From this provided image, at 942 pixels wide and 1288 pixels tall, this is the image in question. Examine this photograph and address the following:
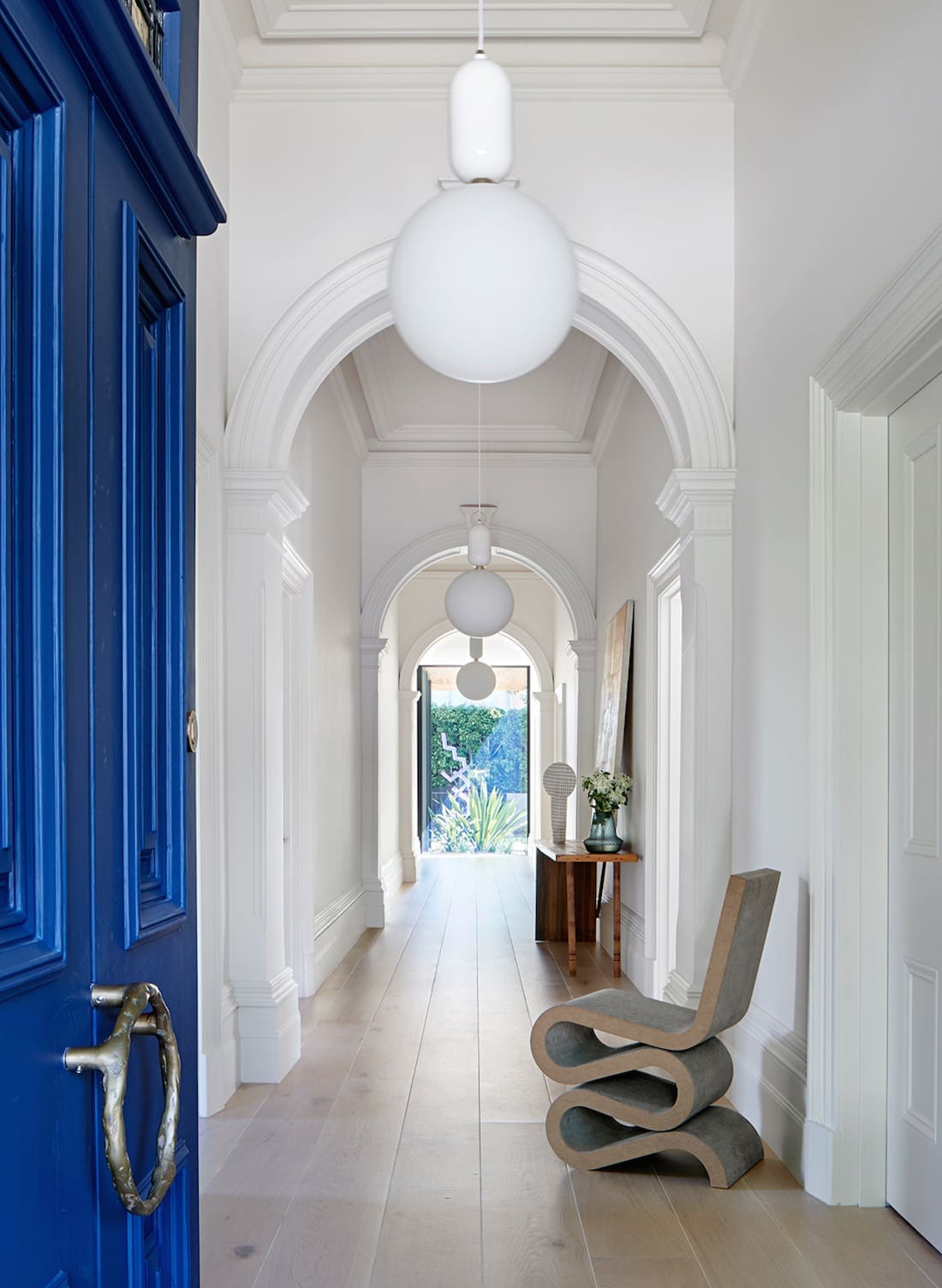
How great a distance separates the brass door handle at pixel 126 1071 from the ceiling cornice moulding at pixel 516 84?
4.35 metres

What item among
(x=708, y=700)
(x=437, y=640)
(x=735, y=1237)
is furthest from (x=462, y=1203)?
(x=437, y=640)

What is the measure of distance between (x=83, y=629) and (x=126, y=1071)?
37cm

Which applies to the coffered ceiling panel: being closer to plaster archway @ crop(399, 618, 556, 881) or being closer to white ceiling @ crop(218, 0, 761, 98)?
white ceiling @ crop(218, 0, 761, 98)

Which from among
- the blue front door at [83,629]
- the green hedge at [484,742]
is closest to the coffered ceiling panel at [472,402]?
the blue front door at [83,629]

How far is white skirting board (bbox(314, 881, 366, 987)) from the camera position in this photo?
689cm

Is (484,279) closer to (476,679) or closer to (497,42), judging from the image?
(497,42)

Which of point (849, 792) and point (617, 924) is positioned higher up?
point (849, 792)

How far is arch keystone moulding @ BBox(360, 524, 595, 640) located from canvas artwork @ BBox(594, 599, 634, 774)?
2.46 feet

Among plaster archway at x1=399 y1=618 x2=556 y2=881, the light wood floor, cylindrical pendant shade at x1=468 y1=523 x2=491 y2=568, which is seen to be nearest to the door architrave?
the light wood floor

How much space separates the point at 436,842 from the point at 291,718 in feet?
43.3

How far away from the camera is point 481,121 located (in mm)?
2256

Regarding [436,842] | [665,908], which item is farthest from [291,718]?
[436,842]

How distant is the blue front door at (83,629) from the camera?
0.93m

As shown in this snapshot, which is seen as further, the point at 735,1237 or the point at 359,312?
the point at 359,312
